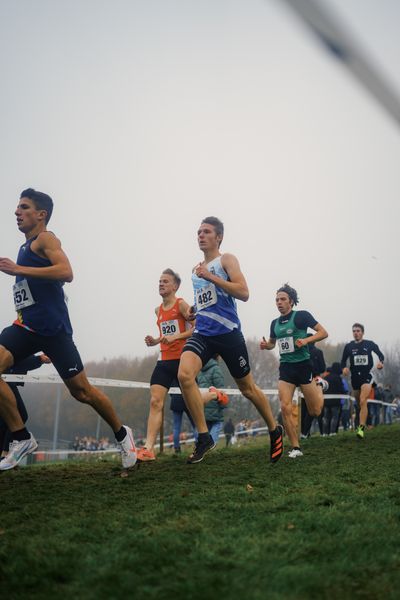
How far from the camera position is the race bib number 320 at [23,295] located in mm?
5160

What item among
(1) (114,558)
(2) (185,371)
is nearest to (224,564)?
(1) (114,558)

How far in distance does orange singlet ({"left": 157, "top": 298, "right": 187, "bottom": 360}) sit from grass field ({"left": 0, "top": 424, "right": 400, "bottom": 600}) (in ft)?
7.82

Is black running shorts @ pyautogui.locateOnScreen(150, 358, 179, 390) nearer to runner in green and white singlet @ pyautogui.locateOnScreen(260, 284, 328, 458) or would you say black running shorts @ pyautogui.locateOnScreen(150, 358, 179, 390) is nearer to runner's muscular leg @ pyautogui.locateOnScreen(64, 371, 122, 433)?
runner in green and white singlet @ pyautogui.locateOnScreen(260, 284, 328, 458)

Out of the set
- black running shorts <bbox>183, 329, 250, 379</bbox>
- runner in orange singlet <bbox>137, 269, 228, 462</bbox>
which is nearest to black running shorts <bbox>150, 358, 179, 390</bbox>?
runner in orange singlet <bbox>137, 269, 228, 462</bbox>

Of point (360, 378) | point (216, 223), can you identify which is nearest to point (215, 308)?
point (216, 223)

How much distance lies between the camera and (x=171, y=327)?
765 cm

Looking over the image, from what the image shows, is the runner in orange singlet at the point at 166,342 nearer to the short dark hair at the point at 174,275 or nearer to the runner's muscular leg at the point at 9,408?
the short dark hair at the point at 174,275

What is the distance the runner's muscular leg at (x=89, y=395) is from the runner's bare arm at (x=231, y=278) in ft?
4.94

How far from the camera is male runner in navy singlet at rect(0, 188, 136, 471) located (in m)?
5.11

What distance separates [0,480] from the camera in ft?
18.2

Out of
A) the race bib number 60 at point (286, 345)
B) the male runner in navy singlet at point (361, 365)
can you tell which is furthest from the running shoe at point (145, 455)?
the male runner in navy singlet at point (361, 365)

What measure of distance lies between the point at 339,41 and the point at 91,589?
200 cm

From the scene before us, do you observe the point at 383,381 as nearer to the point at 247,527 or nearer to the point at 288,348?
the point at 288,348

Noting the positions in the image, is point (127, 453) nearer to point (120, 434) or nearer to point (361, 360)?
point (120, 434)
